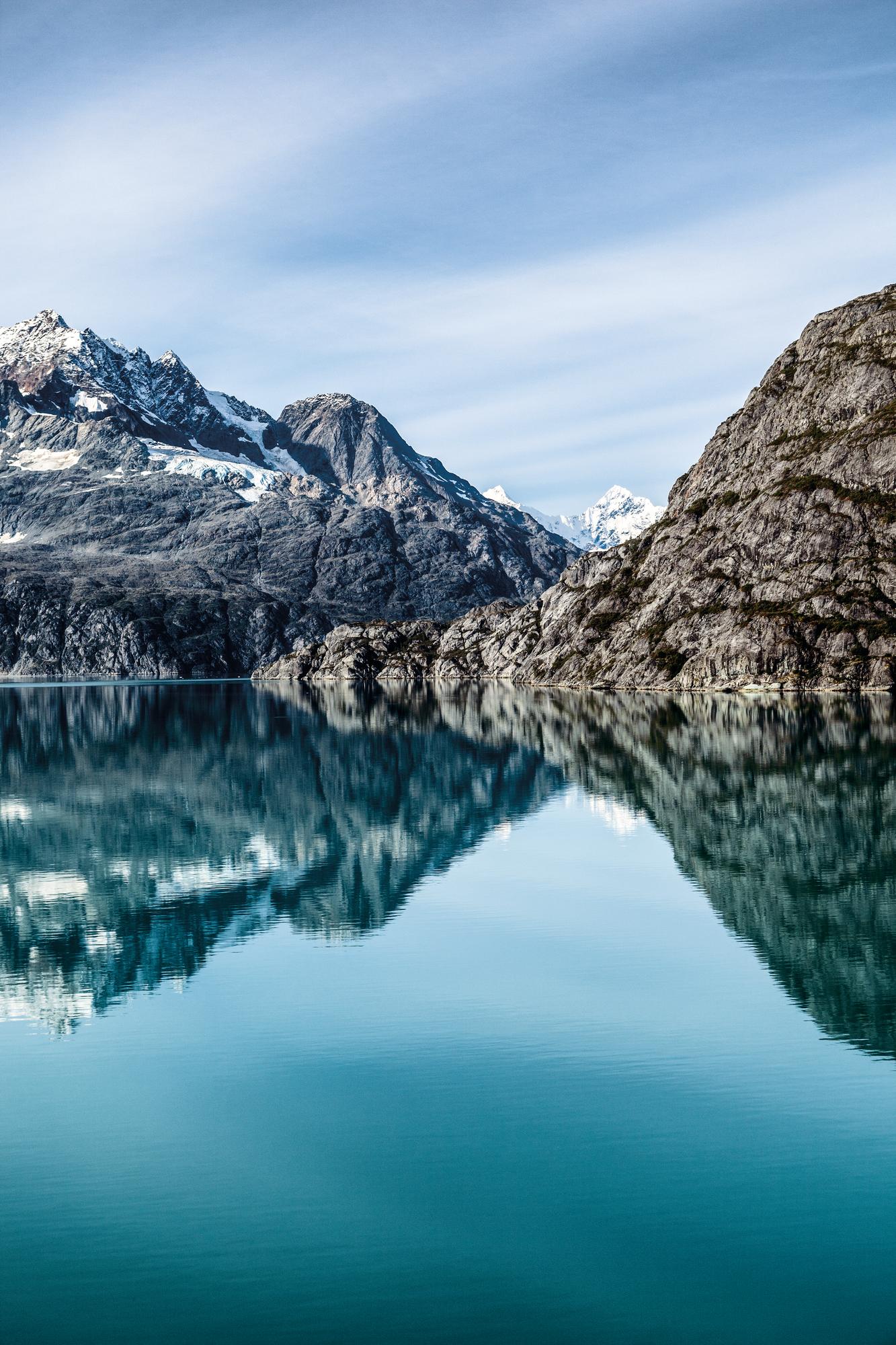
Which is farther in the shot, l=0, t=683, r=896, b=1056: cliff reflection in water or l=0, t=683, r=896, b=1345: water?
l=0, t=683, r=896, b=1056: cliff reflection in water

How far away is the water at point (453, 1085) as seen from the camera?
64.5 ft

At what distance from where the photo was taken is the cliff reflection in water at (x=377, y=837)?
1676 inches

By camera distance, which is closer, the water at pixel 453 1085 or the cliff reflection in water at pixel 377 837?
the water at pixel 453 1085

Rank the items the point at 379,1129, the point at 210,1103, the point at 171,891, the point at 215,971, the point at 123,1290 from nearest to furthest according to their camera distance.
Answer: the point at 123,1290 < the point at 379,1129 < the point at 210,1103 < the point at 215,971 < the point at 171,891

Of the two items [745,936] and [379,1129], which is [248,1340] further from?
[745,936]

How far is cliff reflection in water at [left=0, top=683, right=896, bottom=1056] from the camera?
42.6 m

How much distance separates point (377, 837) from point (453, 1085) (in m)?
44.1

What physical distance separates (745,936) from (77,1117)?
26658 millimetres

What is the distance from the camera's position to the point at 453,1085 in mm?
29359

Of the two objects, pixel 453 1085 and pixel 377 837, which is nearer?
pixel 453 1085

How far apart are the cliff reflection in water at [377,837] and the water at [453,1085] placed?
1.11ft

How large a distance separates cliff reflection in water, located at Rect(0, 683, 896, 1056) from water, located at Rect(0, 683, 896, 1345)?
0.34 metres

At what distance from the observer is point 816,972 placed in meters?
39.3

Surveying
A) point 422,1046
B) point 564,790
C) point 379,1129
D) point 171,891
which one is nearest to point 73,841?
point 171,891
